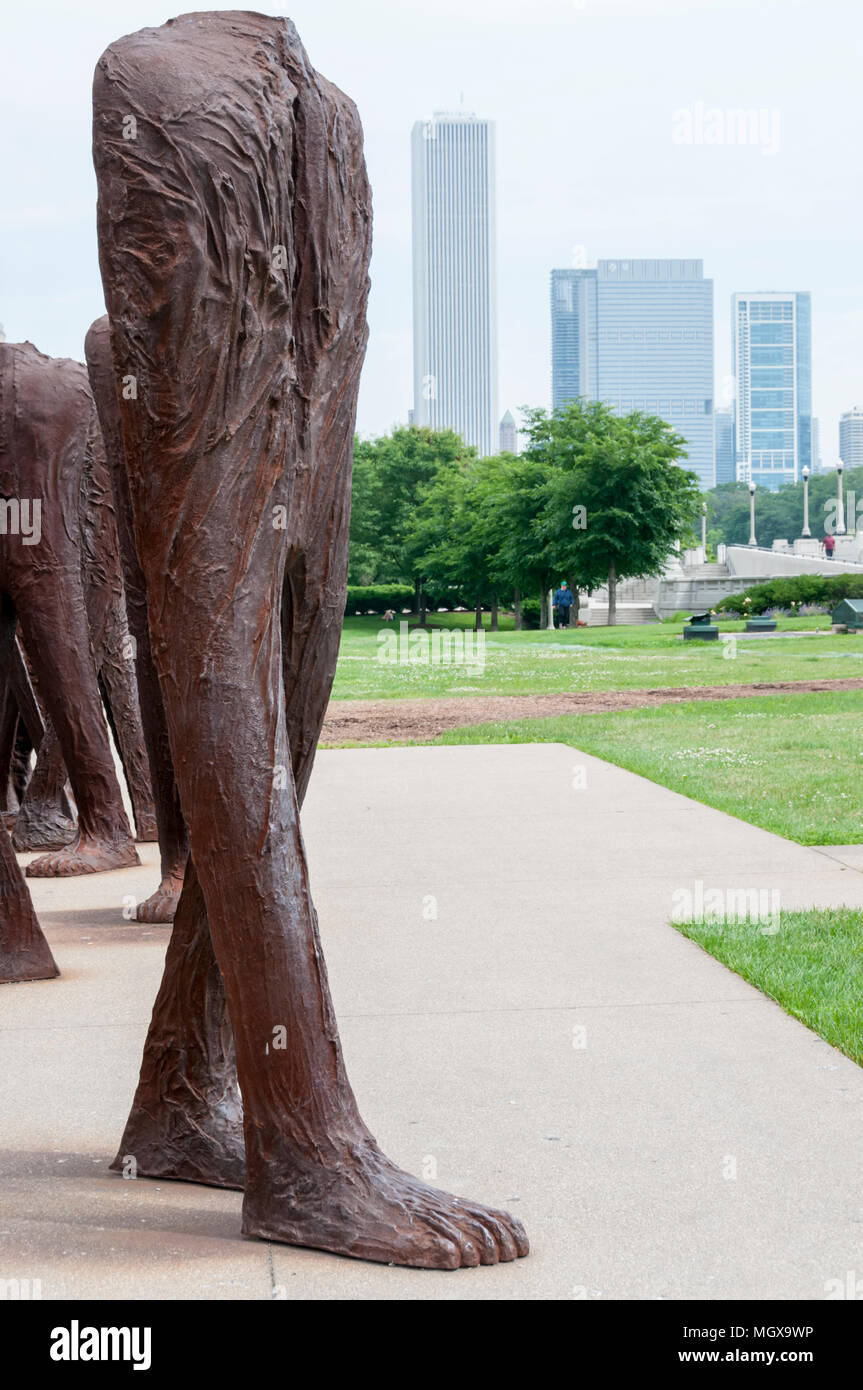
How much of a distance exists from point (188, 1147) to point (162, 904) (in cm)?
270

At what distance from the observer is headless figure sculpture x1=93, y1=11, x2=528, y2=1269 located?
2.51 m

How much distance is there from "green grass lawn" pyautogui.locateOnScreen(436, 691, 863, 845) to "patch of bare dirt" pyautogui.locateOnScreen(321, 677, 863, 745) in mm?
582

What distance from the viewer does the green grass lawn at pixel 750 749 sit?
27.7 feet

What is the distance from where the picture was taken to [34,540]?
5.70m

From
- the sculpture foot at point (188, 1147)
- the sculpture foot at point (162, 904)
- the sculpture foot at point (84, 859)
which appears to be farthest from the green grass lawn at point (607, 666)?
the sculpture foot at point (188, 1147)

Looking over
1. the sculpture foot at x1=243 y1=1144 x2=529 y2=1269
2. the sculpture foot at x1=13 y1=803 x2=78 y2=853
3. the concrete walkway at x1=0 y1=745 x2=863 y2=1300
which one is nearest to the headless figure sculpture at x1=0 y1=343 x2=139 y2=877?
the concrete walkway at x1=0 y1=745 x2=863 y2=1300

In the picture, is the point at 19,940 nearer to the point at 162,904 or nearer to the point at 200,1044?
the point at 162,904

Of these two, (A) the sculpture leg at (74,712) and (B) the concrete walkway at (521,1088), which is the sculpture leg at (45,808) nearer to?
(A) the sculpture leg at (74,712)

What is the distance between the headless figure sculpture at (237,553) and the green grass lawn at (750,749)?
17.0 feet

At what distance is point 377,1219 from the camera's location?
8.32 ft

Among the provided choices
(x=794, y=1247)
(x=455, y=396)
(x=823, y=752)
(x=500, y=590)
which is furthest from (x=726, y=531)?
(x=794, y=1247)
